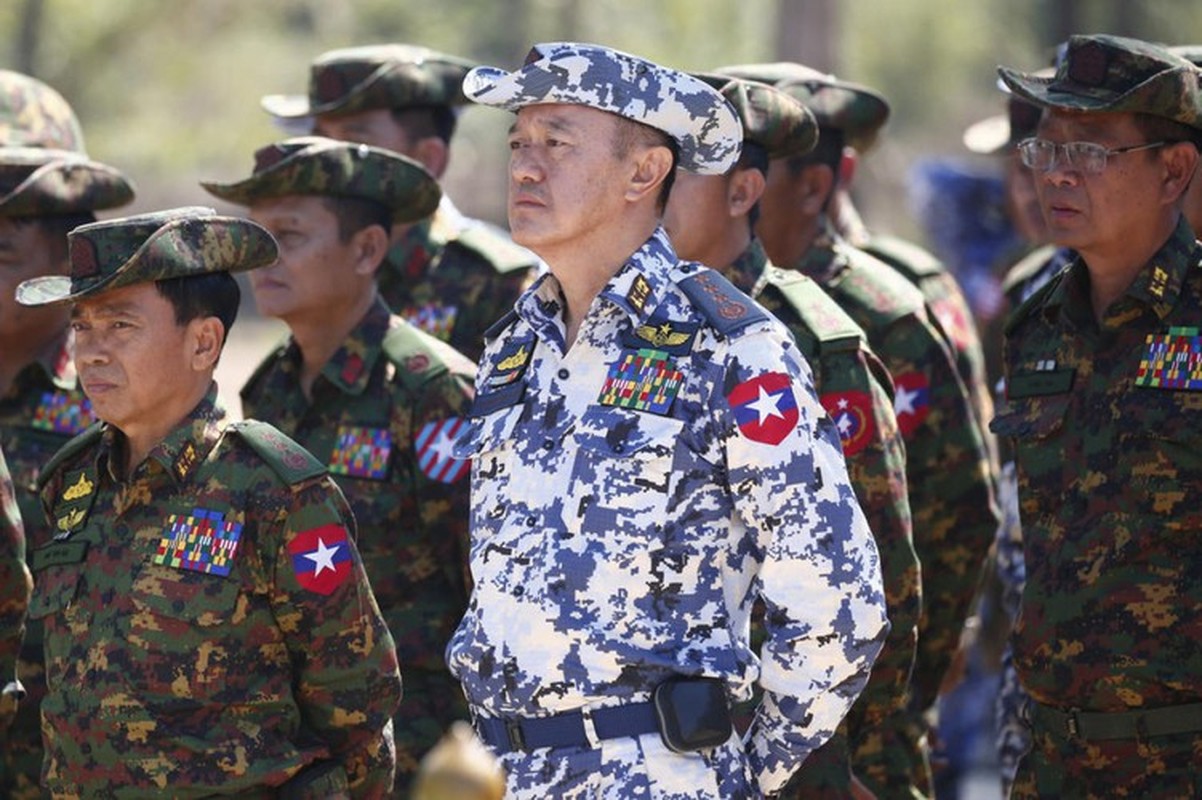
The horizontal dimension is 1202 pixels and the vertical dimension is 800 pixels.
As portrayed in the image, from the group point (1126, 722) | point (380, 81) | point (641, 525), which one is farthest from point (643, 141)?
point (380, 81)

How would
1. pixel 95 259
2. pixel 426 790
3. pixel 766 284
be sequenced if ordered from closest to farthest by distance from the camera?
pixel 426 790
pixel 95 259
pixel 766 284

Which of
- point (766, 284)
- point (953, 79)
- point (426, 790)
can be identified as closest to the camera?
point (426, 790)

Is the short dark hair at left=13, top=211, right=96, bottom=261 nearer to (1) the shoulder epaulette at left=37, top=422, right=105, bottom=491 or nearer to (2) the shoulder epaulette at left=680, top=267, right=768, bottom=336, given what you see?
(1) the shoulder epaulette at left=37, top=422, right=105, bottom=491

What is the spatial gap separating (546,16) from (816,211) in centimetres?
2465

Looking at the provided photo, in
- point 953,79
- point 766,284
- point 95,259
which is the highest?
point 95,259

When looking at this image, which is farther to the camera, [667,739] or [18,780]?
[18,780]

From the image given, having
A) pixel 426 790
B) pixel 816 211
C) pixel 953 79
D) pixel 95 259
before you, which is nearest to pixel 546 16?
pixel 953 79

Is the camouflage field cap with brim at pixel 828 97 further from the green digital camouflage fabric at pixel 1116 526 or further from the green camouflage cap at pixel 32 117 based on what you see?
the green camouflage cap at pixel 32 117

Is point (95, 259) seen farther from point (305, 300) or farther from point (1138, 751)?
point (1138, 751)

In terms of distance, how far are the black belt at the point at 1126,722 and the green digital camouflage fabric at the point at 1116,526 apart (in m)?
0.02

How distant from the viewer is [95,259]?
5.04m

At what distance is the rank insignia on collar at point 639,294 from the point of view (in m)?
4.32

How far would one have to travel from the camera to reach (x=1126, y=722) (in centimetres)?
507

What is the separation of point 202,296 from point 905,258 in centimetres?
354
